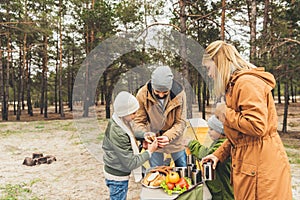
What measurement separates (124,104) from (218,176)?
2.50ft

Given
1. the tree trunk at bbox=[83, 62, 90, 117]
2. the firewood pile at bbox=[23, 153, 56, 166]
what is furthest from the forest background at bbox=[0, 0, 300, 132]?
the firewood pile at bbox=[23, 153, 56, 166]

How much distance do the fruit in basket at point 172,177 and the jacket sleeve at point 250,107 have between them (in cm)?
77

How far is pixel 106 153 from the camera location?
6.88 ft

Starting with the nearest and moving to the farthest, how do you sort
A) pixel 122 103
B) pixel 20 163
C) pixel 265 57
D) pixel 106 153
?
1. pixel 122 103
2. pixel 106 153
3. pixel 20 163
4. pixel 265 57

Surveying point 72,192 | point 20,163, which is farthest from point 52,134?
point 72,192

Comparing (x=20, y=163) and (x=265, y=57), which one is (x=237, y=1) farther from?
(x=20, y=163)

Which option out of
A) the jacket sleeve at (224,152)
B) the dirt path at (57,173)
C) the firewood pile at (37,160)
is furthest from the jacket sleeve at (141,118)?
the firewood pile at (37,160)

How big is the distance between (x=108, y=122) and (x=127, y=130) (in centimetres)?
14

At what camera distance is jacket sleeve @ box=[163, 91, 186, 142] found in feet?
7.10

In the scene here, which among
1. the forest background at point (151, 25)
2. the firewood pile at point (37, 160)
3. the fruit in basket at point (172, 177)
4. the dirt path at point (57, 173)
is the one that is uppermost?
the forest background at point (151, 25)

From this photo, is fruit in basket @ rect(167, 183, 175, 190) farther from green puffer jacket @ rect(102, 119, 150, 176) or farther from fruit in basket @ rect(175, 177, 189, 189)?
green puffer jacket @ rect(102, 119, 150, 176)

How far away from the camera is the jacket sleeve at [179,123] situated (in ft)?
7.10

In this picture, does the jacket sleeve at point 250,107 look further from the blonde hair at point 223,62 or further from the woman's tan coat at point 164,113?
the woman's tan coat at point 164,113

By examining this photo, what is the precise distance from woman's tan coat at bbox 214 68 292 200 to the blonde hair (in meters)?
0.04
